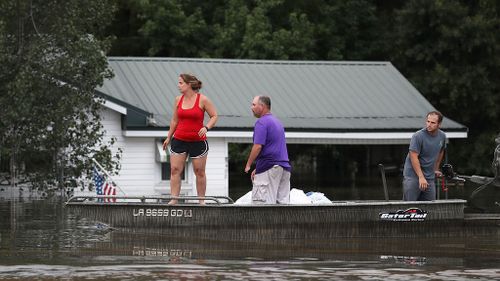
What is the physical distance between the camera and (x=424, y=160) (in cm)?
1730

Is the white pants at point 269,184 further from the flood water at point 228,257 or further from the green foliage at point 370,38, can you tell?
the green foliage at point 370,38

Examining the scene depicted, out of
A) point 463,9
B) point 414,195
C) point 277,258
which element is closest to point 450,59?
point 463,9

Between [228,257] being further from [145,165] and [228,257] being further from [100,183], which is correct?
[145,165]

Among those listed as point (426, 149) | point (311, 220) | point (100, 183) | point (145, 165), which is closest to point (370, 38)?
point (145, 165)

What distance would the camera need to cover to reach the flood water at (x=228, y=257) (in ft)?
42.7

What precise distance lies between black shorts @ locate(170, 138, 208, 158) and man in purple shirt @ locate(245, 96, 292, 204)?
92cm

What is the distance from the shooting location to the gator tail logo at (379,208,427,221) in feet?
54.9

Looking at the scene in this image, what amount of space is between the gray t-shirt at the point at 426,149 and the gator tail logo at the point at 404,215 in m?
0.71

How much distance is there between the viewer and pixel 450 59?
158 ft

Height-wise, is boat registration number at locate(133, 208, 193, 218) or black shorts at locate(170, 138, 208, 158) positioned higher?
black shorts at locate(170, 138, 208, 158)

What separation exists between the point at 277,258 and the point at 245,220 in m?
2.07

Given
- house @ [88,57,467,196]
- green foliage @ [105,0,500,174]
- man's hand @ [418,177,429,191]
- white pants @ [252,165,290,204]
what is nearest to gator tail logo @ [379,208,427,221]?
man's hand @ [418,177,429,191]

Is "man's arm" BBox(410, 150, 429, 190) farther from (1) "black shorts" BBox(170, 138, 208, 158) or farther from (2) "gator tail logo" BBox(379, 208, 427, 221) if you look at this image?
(1) "black shorts" BBox(170, 138, 208, 158)

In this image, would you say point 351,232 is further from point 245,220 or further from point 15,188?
point 15,188
